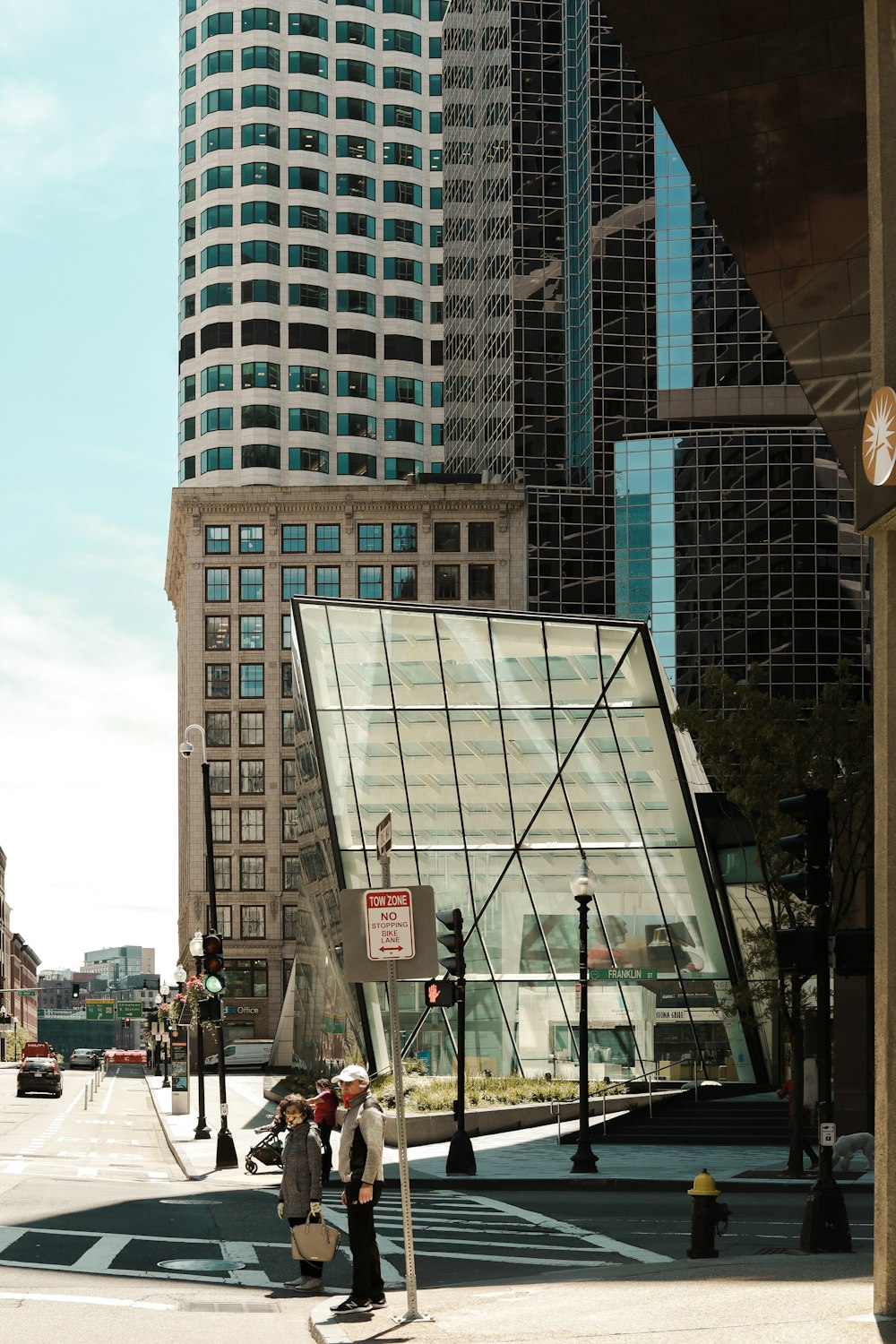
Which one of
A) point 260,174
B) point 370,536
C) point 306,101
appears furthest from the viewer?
point 306,101

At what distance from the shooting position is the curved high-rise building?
12019 centimetres

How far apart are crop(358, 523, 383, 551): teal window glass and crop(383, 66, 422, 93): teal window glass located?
137 ft

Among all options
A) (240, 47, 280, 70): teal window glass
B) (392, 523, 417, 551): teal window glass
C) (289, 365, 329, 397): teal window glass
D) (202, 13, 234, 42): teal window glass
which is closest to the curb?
(392, 523, 417, 551): teal window glass

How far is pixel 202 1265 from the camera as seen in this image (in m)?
17.1

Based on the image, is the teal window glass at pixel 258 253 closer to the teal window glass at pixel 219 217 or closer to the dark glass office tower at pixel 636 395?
the teal window glass at pixel 219 217

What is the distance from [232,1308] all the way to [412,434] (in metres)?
112

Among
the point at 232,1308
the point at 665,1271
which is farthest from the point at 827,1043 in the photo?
the point at 232,1308

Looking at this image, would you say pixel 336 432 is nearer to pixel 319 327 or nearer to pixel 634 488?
pixel 319 327

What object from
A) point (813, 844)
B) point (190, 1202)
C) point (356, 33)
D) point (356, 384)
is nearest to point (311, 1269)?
point (813, 844)

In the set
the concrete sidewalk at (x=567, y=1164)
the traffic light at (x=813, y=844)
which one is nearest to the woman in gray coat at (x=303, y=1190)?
the traffic light at (x=813, y=844)

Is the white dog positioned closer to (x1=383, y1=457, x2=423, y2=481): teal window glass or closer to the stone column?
the stone column

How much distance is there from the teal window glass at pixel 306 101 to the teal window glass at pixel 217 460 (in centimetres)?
2722

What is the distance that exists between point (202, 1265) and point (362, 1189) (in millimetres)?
4434

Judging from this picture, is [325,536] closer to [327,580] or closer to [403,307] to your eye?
[327,580]
